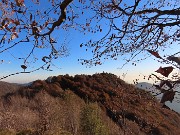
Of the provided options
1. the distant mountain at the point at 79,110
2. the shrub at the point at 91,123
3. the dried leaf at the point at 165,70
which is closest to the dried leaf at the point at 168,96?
the dried leaf at the point at 165,70

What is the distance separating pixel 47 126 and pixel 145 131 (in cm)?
1764

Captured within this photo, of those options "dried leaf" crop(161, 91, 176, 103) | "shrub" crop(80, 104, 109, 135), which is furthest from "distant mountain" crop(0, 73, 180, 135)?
"dried leaf" crop(161, 91, 176, 103)

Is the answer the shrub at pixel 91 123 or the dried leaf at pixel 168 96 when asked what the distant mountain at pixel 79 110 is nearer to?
the shrub at pixel 91 123

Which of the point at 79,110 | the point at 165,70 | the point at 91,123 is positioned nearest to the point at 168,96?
the point at 165,70

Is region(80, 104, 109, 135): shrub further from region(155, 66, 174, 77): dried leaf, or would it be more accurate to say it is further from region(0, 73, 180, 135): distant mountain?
region(155, 66, 174, 77): dried leaf

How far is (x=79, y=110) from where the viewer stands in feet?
103

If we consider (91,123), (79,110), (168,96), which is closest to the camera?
(168,96)

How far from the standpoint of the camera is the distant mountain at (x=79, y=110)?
2123cm

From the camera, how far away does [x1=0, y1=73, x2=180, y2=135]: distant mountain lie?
21.2 meters

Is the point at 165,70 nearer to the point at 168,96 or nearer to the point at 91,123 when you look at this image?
the point at 168,96

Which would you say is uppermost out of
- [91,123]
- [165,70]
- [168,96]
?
[91,123]

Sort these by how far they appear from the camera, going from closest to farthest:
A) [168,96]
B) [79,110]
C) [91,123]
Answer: [168,96]
[91,123]
[79,110]

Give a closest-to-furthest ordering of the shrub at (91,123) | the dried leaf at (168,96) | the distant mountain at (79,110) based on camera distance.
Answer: the dried leaf at (168,96)
the shrub at (91,123)
the distant mountain at (79,110)

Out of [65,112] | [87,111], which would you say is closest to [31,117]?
[65,112]
